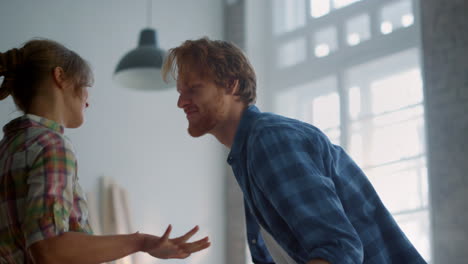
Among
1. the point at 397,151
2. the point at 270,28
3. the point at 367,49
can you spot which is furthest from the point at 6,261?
the point at 270,28

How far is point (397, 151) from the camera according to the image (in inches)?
279

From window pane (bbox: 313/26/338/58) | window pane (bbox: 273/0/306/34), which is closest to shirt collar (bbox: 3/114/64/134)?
window pane (bbox: 313/26/338/58)

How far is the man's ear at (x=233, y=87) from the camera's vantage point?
2375mm

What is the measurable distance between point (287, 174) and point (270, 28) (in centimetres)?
711

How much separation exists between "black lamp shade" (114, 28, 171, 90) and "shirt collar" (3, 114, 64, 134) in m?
3.89

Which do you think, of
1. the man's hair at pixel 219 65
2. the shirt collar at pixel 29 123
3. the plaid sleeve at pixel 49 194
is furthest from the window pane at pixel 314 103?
the plaid sleeve at pixel 49 194

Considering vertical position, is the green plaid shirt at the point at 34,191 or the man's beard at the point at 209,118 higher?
the man's beard at the point at 209,118

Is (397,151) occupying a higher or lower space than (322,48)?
lower

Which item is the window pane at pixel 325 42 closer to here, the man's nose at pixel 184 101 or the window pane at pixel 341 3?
the window pane at pixel 341 3

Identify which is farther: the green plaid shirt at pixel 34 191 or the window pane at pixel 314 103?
the window pane at pixel 314 103

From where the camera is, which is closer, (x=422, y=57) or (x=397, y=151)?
(x=422, y=57)

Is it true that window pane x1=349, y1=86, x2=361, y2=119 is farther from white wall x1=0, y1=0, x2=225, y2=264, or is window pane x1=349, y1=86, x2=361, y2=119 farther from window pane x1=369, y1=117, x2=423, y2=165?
white wall x1=0, y1=0, x2=225, y2=264

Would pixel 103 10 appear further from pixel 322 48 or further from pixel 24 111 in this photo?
pixel 24 111

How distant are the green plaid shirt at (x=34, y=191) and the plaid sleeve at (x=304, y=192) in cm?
49
